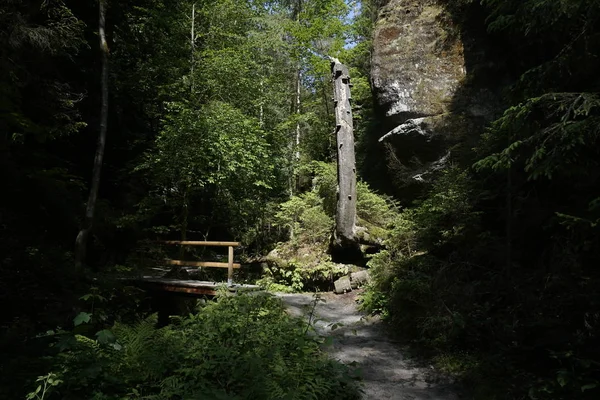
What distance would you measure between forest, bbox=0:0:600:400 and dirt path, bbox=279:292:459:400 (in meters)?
0.28

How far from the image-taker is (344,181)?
12.1 meters

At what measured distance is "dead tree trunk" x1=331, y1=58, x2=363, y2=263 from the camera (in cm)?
1138

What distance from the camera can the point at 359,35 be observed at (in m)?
19.8

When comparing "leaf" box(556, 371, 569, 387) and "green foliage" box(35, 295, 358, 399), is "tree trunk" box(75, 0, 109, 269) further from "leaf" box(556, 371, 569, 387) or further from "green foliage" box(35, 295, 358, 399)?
"leaf" box(556, 371, 569, 387)

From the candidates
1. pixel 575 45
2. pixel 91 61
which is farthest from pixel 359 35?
pixel 575 45

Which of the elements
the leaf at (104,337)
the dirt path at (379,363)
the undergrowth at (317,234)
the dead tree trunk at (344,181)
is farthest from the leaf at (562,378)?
the dead tree trunk at (344,181)

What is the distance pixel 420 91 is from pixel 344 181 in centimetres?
379

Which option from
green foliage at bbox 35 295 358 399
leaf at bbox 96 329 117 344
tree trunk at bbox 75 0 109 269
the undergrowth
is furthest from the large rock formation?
leaf at bbox 96 329 117 344

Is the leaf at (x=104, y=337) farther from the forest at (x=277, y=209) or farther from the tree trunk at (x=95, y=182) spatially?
the tree trunk at (x=95, y=182)

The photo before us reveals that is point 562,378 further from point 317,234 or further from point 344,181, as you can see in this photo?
point 317,234

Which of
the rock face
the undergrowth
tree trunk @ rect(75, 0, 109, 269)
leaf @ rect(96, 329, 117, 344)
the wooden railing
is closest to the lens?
leaf @ rect(96, 329, 117, 344)

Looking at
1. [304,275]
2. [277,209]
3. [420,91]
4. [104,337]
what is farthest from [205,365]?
[277,209]

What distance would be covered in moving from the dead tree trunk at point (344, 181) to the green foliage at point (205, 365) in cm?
617

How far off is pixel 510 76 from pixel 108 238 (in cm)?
1273
